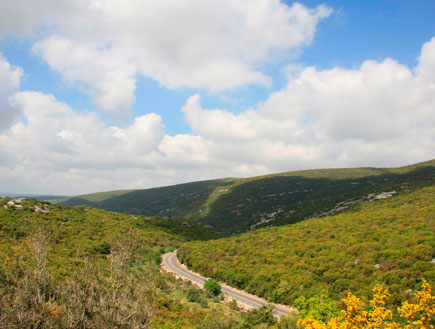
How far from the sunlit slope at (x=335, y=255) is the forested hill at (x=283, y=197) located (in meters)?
18.8

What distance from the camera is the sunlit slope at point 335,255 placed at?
29219 mm

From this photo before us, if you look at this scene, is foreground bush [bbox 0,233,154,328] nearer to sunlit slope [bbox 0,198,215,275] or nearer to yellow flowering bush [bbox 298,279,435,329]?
yellow flowering bush [bbox 298,279,435,329]

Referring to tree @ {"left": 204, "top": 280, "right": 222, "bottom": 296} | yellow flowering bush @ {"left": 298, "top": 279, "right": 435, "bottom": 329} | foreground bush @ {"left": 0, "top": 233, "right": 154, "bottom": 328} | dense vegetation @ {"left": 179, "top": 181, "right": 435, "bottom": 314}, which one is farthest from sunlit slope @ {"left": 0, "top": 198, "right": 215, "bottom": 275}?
yellow flowering bush @ {"left": 298, "top": 279, "right": 435, "bottom": 329}

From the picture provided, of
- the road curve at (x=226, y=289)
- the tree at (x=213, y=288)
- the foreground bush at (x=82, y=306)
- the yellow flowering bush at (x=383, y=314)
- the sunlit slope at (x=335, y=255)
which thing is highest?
the yellow flowering bush at (x=383, y=314)

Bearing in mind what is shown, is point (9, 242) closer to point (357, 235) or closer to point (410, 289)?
point (410, 289)

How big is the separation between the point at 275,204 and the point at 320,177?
38.6 m

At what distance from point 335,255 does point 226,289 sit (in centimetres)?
1693

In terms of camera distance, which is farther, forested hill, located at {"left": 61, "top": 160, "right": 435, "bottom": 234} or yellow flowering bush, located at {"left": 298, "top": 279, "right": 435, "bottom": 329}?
forested hill, located at {"left": 61, "top": 160, "right": 435, "bottom": 234}

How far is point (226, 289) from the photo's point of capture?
3988cm

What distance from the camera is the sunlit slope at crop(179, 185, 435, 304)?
29219 millimetres

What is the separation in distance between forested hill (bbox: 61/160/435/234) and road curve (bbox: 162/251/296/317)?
131 ft

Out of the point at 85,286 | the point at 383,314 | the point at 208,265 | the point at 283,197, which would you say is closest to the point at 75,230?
the point at 208,265

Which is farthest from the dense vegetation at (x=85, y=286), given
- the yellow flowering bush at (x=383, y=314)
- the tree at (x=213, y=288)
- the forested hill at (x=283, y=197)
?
the forested hill at (x=283, y=197)

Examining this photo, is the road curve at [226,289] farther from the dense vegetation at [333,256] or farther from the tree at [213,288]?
the tree at [213,288]
